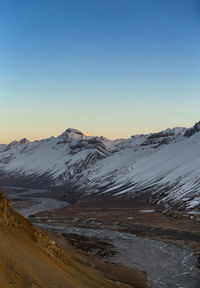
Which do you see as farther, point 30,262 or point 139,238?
point 139,238

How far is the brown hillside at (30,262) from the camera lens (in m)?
24.4

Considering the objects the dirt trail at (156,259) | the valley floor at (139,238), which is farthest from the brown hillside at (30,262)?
the valley floor at (139,238)

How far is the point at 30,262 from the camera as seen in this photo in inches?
1122

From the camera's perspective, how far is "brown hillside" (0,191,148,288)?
2442cm

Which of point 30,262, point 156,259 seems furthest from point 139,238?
point 30,262

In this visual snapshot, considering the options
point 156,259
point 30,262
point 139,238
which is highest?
point 30,262

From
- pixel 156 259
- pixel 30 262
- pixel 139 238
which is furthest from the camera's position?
pixel 139 238

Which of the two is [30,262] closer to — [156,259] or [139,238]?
[156,259]

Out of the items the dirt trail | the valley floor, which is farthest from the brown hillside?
the valley floor

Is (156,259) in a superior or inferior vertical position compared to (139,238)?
superior

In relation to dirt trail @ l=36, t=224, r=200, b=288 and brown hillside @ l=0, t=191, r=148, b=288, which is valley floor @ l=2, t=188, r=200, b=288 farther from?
brown hillside @ l=0, t=191, r=148, b=288

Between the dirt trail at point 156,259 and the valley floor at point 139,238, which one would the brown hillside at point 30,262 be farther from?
the valley floor at point 139,238

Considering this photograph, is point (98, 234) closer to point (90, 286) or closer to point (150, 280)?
point (150, 280)

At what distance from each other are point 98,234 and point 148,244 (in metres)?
18.0
